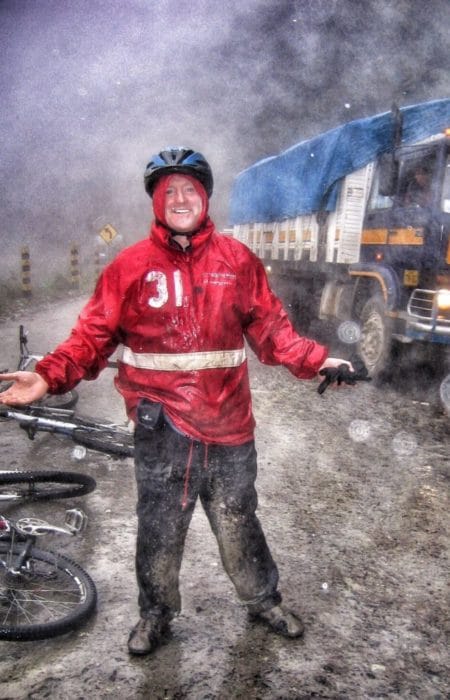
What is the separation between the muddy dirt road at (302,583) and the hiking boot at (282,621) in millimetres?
43

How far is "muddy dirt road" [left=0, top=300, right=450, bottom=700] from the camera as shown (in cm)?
241

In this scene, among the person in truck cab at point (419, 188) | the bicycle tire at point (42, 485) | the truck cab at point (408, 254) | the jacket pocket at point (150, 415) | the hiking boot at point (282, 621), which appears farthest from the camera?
the person in truck cab at point (419, 188)

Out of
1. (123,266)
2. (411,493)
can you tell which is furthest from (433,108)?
(123,266)

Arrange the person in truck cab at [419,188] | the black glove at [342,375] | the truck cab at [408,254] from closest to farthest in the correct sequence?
the black glove at [342,375], the truck cab at [408,254], the person in truck cab at [419,188]

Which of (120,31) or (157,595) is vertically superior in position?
(120,31)

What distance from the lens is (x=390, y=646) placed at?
8.71ft

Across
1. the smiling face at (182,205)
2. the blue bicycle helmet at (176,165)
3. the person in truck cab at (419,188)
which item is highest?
the person in truck cab at (419,188)

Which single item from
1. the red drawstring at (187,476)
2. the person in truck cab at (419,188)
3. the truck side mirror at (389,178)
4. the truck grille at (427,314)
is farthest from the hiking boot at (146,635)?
the truck side mirror at (389,178)

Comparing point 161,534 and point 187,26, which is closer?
point 161,534

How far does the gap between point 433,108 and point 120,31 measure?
15.6m

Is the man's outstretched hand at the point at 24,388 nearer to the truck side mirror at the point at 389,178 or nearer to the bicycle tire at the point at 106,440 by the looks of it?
the bicycle tire at the point at 106,440

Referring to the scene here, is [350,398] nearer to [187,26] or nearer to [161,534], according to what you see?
[161,534]

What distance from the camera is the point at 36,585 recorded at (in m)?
2.85

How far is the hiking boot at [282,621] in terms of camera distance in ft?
8.72
